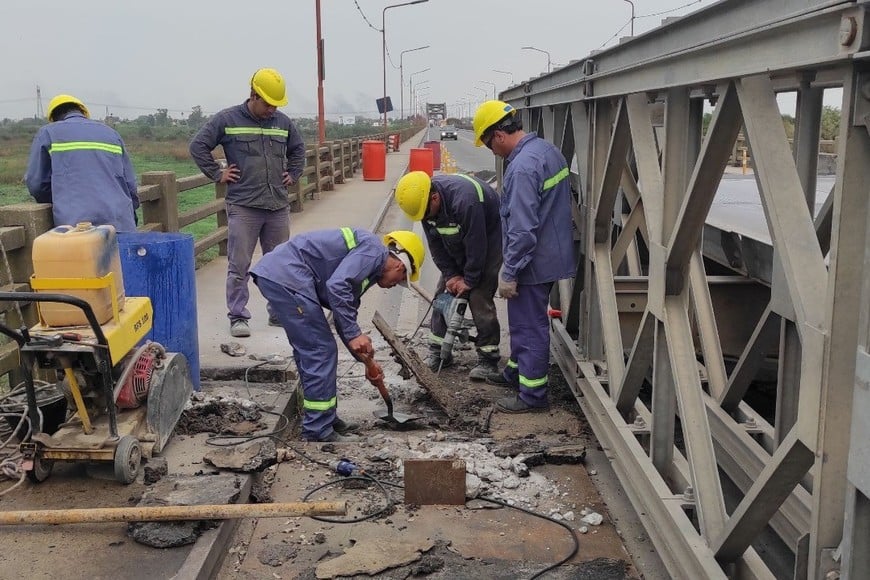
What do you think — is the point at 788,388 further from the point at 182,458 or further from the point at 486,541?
the point at 182,458

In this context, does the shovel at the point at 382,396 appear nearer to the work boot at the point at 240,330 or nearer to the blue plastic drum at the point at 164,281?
the blue plastic drum at the point at 164,281

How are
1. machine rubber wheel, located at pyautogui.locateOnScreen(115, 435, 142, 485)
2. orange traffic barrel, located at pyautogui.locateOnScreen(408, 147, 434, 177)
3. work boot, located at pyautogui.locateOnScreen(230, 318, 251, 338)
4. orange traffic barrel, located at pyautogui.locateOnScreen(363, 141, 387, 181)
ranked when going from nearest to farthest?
machine rubber wheel, located at pyautogui.locateOnScreen(115, 435, 142, 485)
work boot, located at pyautogui.locateOnScreen(230, 318, 251, 338)
orange traffic barrel, located at pyautogui.locateOnScreen(408, 147, 434, 177)
orange traffic barrel, located at pyautogui.locateOnScreen(363, 141, 387, 181)

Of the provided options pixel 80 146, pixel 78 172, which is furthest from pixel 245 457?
pixel 80 146

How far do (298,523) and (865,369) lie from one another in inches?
117

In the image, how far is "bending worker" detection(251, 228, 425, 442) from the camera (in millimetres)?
5098

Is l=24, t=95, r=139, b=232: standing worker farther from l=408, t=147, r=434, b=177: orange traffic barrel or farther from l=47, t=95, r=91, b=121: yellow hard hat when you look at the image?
l=408, t=147, r=434, b=177: orange traffic barrel

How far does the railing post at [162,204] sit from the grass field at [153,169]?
47 centimetres

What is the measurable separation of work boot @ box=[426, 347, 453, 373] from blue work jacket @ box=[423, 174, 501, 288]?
26.6 inches

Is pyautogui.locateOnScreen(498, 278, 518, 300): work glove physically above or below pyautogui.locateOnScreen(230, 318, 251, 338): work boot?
above

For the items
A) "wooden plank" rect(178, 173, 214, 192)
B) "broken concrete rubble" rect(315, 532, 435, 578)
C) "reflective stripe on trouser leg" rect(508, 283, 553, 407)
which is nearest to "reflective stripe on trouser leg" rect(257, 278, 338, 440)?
"reflective stripe on trouser leg" rect(508, 283, 553, 407)

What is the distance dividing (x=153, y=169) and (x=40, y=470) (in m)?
26.4

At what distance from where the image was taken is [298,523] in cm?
422

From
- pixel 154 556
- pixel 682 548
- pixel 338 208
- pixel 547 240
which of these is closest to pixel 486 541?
pixel 682 548

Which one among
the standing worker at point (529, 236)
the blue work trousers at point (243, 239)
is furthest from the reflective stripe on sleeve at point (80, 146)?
the standing worker at point (529, 236)
